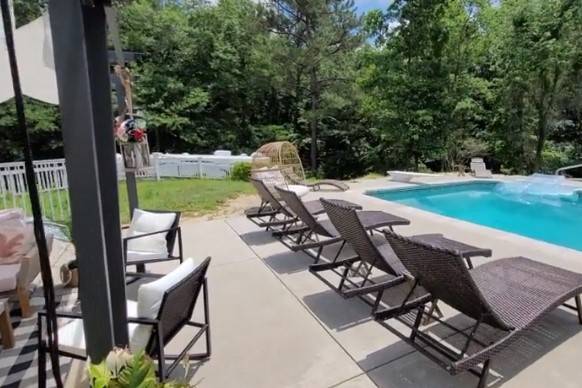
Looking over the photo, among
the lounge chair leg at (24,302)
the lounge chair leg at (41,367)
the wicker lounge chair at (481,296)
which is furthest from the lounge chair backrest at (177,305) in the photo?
the lounge chair leg at (24,302)

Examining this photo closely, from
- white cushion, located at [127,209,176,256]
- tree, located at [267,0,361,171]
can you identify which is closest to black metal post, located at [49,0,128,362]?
white cushion, located at [127,209,176,256]

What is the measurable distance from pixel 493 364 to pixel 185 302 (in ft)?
6.88

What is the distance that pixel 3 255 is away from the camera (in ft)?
11.4

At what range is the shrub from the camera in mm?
10844

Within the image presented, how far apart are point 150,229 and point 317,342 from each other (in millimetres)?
2376

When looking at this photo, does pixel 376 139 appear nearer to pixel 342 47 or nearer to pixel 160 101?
pixel 342 47

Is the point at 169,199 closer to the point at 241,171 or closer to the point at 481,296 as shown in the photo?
the point at 241,171

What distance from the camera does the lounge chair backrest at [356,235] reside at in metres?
3.13

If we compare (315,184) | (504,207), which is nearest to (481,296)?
(315,184)

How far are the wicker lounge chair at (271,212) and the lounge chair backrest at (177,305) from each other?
2669 mm

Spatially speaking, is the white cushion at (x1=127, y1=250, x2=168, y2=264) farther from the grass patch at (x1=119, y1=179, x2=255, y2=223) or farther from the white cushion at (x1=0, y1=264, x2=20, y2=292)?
the grass patch at (x1=119, y1=179, x2=255, y2=223)

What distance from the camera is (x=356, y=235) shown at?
3275 mm

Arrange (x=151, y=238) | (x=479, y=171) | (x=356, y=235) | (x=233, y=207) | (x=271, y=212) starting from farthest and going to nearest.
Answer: (x=479, y=171) → (x=233, y=207) → (x=271, y=212) → (x=151, y=238) → (x=356, y=235)

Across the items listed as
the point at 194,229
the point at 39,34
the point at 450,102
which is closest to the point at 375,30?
the point at 450,102
